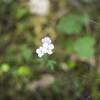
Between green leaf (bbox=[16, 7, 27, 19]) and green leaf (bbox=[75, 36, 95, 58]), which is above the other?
green leaf (bbox=[16, 7, 27, 19])

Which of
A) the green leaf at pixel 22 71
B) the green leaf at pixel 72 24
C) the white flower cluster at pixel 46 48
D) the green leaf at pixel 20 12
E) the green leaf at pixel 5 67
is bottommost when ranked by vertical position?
the white flower cluster at pixel 46 48

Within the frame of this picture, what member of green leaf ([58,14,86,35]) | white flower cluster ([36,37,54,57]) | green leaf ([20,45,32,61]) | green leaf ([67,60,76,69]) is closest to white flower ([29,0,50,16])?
green leaf ([58,14,86,35])

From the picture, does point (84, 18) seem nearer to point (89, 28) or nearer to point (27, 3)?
point (89, 28)

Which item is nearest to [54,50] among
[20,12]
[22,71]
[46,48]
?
[22,71]

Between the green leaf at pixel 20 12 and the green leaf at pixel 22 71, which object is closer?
the green leaf at pixel 22 71

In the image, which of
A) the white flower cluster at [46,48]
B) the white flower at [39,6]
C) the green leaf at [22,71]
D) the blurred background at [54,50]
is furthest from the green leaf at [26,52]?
the white flower cluster at [46,48]

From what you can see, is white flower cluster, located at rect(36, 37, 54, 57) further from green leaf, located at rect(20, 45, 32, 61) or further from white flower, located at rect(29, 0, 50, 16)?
white flower, located at rect(29, 0, 50, 16)

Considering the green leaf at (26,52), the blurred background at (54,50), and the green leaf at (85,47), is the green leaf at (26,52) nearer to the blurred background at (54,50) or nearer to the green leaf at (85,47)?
the blurred background at (54,50)
